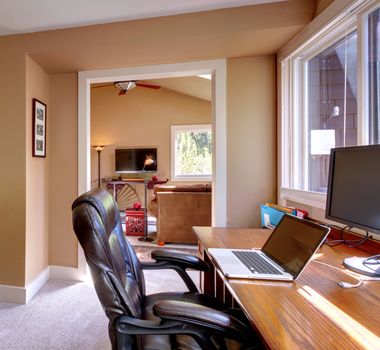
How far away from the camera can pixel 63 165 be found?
2.57 metres

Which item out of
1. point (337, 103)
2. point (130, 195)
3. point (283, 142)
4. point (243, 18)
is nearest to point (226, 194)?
point (283, 142)

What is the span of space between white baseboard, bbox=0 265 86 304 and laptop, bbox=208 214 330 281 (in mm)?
1886

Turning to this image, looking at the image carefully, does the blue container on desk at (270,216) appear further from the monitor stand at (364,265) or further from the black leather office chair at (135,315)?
the black leather office chair at (135,315)

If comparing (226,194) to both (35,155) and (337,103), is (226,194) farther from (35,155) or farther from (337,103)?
(35,155)

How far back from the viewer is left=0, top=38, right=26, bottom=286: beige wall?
2195 mm

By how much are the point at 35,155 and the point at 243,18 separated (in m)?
2.13

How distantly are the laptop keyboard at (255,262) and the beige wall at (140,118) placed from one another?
5.01m

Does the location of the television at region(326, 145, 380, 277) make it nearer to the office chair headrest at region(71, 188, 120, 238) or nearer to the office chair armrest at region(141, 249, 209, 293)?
the office chair armrest at region(141, 249, 209, 293)

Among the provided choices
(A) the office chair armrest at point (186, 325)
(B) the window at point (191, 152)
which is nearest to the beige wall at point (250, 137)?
(A) the office chair armrest at point (186, 325)

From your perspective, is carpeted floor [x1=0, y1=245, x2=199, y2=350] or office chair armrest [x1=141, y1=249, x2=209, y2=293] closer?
office chair armrest [x1=141, y1=249, x2=209, y2=293]

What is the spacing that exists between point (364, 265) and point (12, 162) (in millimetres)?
2661

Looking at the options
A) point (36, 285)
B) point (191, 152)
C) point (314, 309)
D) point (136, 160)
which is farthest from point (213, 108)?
point (136, 160)

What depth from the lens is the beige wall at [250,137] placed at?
7.28 ft

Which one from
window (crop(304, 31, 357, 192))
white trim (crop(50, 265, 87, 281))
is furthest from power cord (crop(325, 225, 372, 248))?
white trim (crop(50, 265, 87, 281))
